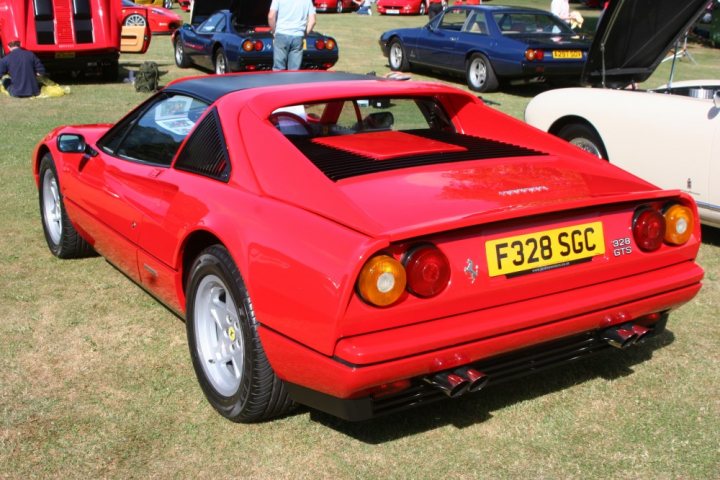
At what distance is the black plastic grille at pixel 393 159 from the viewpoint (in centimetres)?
337

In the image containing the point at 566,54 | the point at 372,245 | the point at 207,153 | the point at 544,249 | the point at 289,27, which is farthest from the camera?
the point at 566,54

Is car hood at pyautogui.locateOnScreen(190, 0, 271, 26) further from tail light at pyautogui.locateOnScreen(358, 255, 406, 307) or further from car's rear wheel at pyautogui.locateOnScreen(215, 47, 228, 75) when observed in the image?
tail light at pyautogui.locateOnScreen(358, 255, 406, 307)

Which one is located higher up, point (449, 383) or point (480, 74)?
point (449, 383)

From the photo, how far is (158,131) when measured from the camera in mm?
4152

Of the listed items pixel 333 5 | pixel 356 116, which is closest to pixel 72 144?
pixel 356 116

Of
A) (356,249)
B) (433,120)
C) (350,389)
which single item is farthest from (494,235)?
(433,120)

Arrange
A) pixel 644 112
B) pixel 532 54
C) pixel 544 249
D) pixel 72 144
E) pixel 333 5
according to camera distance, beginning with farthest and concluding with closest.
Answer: pixel 333 5 → pixel 532 54 → pixel 644 112 → pixel 72 144 → pixel 544 249

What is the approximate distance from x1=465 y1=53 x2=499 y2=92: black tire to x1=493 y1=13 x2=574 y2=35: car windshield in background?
58cm

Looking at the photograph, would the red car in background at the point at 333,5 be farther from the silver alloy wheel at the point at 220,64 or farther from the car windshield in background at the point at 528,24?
the car windshield in background at the point at 528,24

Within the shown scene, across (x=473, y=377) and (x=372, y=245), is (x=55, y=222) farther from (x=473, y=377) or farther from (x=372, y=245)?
(x=473, y=377)

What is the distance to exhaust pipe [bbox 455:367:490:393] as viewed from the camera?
2.86m

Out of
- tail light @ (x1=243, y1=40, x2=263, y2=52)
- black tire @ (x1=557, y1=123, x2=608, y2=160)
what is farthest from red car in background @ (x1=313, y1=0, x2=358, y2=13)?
black tire @ (x1=557, y1=123, x2=608, y2=160)

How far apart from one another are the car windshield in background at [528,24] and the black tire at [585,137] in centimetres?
733

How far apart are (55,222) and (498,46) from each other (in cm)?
931
